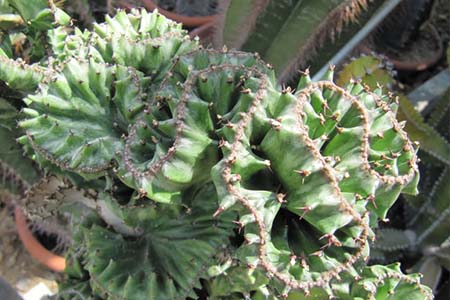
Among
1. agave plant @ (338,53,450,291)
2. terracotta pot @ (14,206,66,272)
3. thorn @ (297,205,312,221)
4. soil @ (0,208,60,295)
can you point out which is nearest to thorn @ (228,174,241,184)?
thorn @ (297,205,312,221)

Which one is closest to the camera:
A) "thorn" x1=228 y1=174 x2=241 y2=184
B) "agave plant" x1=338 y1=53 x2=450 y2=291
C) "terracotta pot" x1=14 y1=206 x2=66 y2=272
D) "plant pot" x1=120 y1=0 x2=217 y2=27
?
"thorn" x1=228 y1=174 x2=241 y2=184

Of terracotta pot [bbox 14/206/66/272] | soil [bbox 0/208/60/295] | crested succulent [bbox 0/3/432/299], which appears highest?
crested succulent [bbox 0/3/432/299]

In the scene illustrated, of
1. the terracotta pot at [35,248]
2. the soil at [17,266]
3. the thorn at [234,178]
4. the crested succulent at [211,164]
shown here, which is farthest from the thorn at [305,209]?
the soil at [17,266]

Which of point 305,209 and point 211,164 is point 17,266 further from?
point 305,209

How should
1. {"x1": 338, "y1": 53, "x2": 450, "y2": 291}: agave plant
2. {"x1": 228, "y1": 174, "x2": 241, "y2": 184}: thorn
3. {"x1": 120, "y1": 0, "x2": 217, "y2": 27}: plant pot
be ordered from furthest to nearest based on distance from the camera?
{"x1": 120, "y1": 0, "x2": 217, "y2": 27}: plant pot
{"x1": 338, "y1": 53, "x2": 450, "y2": 291}: agave plant
{"x1": 228, "y1": 174, "x2": 241, "y2": 184}: thorn

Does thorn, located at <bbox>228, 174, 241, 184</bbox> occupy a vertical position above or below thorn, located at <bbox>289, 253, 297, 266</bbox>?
above

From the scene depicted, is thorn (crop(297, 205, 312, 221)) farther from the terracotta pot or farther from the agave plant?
the terracotta pot
